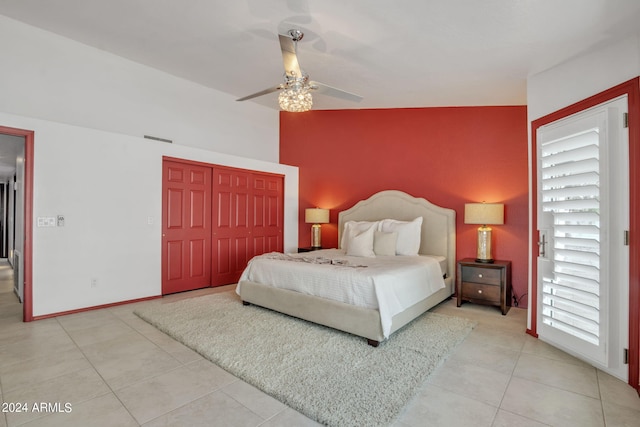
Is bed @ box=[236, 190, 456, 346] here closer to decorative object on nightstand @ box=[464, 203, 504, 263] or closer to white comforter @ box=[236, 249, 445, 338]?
white comforter @ box=[236, 249, 445, 338]

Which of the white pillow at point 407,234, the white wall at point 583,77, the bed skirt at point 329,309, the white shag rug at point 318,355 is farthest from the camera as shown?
the white pillow at point 407,234

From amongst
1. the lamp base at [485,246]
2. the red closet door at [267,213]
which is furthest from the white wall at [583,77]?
the red closet door at [267,213]

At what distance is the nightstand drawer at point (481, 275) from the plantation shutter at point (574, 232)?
92 centimetres

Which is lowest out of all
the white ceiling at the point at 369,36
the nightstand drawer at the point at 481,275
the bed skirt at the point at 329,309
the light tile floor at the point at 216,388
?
the light tile floor at the point at 216,388

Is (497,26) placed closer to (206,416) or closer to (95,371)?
(206,416)

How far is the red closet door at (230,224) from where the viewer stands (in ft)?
16.9

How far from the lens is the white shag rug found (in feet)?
6.18

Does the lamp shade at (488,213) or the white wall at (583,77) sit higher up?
the white wall at (583,77)

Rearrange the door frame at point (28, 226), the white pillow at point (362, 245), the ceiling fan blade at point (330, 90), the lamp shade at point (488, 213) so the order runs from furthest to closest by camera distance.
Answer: the white pillow at point (362, 245) < the lamp shade at point (488, 213) < the door frame at point (28, 226) < the ceiling fan blade at point (330, 90)

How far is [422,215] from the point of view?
480 cm

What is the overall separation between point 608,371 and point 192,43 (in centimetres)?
500

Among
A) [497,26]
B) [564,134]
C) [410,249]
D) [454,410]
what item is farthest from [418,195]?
[454,410]

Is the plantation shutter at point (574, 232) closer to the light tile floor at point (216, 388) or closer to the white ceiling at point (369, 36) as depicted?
the light tile floor at point (216, 388)

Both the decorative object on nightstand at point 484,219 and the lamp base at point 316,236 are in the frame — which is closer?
the decorative object on nightstand at point 484,219
